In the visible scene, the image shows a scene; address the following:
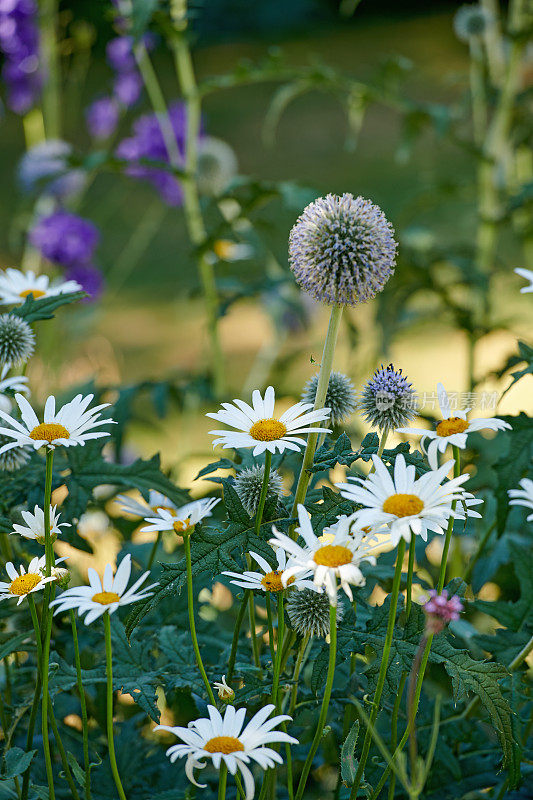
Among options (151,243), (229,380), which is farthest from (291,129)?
(229,380)

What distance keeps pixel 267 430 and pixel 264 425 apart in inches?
0.4

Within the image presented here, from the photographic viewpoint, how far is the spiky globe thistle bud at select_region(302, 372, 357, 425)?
0.85m

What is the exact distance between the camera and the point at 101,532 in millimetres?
1693

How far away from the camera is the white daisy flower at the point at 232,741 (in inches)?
24.5

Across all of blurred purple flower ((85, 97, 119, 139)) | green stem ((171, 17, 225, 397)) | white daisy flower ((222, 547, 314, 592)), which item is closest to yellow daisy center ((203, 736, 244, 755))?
white daisy flower ((222, 547, 314, 592))

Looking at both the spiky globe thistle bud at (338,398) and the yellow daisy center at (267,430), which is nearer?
the yellow daisy center at (267,430)

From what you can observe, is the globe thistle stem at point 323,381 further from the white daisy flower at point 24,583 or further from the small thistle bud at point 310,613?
the white daisy flower at point 24,583

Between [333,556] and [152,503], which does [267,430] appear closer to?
[333,556]

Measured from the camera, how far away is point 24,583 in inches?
29.3

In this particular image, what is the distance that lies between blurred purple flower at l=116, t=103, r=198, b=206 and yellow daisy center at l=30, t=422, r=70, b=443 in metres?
1.49

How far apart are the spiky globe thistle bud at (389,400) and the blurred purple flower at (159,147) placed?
4.88 feet

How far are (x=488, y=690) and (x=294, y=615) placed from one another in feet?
0.57

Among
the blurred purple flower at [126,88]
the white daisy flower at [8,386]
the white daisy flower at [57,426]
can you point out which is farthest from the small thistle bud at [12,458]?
the blurred purple flower at [126,88]

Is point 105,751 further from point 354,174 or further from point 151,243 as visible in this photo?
point 354,174
